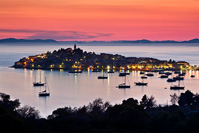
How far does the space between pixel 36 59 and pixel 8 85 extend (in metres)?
25.5

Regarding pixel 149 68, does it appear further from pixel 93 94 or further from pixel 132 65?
pixel 93 94

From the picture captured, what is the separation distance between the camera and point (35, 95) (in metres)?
23.4

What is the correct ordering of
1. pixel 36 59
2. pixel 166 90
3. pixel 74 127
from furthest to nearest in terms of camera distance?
pixel 36 59 → pixel 166 90 → pixel 74 127

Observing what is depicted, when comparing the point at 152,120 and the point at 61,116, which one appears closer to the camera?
the point at 152,120

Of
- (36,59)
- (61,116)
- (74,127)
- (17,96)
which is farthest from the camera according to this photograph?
(36,59)

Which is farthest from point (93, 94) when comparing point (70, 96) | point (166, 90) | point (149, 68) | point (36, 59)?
point (36, 59)

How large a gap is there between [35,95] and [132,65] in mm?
26965

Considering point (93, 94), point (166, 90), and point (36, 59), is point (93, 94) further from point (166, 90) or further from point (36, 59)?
point (36, 59)

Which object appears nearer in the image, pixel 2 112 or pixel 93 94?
pixel 2 112

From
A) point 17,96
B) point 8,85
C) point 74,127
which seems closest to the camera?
point 74,127

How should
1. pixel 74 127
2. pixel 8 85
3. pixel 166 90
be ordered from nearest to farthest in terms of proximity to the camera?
pixel 74 127 < pixel 166 90 < pixel 8 85

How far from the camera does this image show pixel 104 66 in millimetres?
48781

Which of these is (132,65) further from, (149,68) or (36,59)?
(36,59)

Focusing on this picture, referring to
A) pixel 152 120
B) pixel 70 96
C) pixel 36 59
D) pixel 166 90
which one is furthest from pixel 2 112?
pixel 36 59
